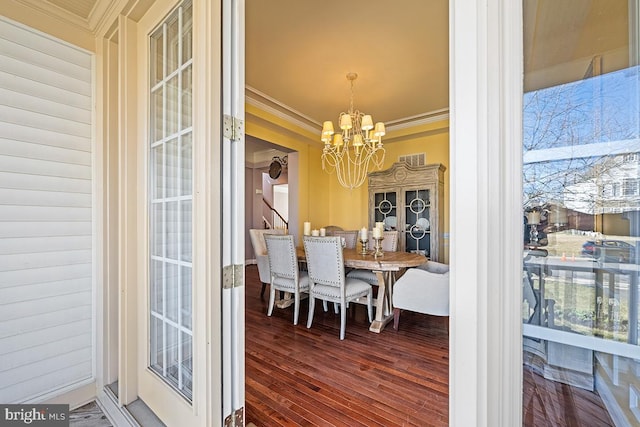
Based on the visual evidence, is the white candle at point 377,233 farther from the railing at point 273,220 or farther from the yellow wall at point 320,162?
the railing at point 273,220

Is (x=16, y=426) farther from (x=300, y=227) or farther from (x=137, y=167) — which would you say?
(x=300, y=227)

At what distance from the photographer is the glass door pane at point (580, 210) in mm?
634

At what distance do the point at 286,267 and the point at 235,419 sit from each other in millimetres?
1755

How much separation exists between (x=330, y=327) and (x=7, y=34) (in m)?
3.04

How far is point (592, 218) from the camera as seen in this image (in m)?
0.70

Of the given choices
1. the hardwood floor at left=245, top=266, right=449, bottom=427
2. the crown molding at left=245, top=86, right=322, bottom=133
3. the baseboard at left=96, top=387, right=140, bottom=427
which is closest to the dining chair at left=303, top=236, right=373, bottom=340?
the hardwood floor at left=245, top=266, right=449, bottom=427

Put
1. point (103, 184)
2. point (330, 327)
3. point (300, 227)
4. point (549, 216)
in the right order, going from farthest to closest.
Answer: point (300, 227)
point (330, 327)
point (103, 184)
point (549, 216)

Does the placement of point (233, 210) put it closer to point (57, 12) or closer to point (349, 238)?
point (57, 12)

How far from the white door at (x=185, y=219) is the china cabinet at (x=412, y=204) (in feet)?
11.6

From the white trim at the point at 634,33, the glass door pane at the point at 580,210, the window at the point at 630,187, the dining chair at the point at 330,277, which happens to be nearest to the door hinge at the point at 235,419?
the glass door pane at the point at 580,210

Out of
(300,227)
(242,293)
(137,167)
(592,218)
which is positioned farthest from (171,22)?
(300,227)

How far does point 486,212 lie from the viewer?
535 millimetres

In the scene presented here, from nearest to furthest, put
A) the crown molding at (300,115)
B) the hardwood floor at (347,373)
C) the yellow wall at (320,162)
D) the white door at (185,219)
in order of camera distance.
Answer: the white door at (185,219), the hardwood floor at (347,373), the crown molding at (300,115), the yellow wall at (320,162)

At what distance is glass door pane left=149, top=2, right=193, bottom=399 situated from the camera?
4.12ft
